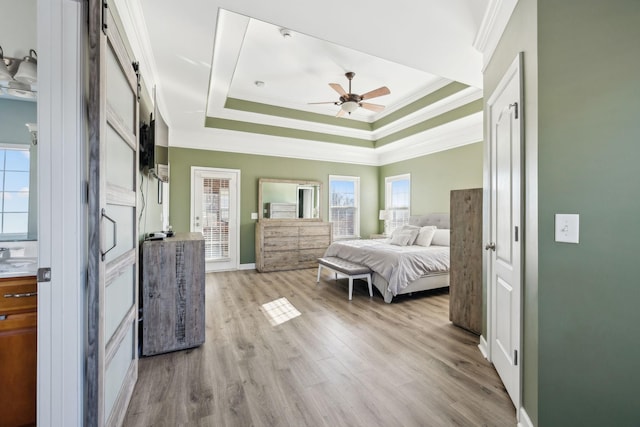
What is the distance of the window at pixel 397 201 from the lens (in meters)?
6.58

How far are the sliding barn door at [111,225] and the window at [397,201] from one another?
223 inches

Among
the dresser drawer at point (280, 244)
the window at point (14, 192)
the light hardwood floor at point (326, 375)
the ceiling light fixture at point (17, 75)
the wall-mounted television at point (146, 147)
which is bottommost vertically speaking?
the light hardwood floor at point (326, 375)

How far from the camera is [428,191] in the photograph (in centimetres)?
591

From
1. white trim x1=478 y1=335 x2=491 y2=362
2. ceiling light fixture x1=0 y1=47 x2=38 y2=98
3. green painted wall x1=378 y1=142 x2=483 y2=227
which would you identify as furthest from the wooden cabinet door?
green painted wall x1=378 y1=142 x2=483 y2=227

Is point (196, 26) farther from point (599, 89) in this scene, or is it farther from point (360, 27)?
point (599, 89)

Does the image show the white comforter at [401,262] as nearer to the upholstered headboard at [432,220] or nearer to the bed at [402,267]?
the bed at [402,267]

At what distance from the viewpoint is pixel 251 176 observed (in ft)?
19.6

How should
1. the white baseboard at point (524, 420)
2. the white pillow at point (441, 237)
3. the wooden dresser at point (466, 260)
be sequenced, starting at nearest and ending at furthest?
the white baseboard at point (524, 420), the wooden dresser at point (466, 260), the white pillow at point (441, 237)

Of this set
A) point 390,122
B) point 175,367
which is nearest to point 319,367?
point 175,367

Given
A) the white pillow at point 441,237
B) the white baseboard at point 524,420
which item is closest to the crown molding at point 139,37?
the white baseboard at point 524,420

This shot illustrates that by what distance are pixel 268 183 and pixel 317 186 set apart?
3.89ft

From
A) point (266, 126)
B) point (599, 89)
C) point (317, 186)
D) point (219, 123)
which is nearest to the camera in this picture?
point (599, 89)

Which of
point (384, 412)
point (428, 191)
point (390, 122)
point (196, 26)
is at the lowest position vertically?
point (384, 412)

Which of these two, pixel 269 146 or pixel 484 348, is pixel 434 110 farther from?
pixel 484 348
